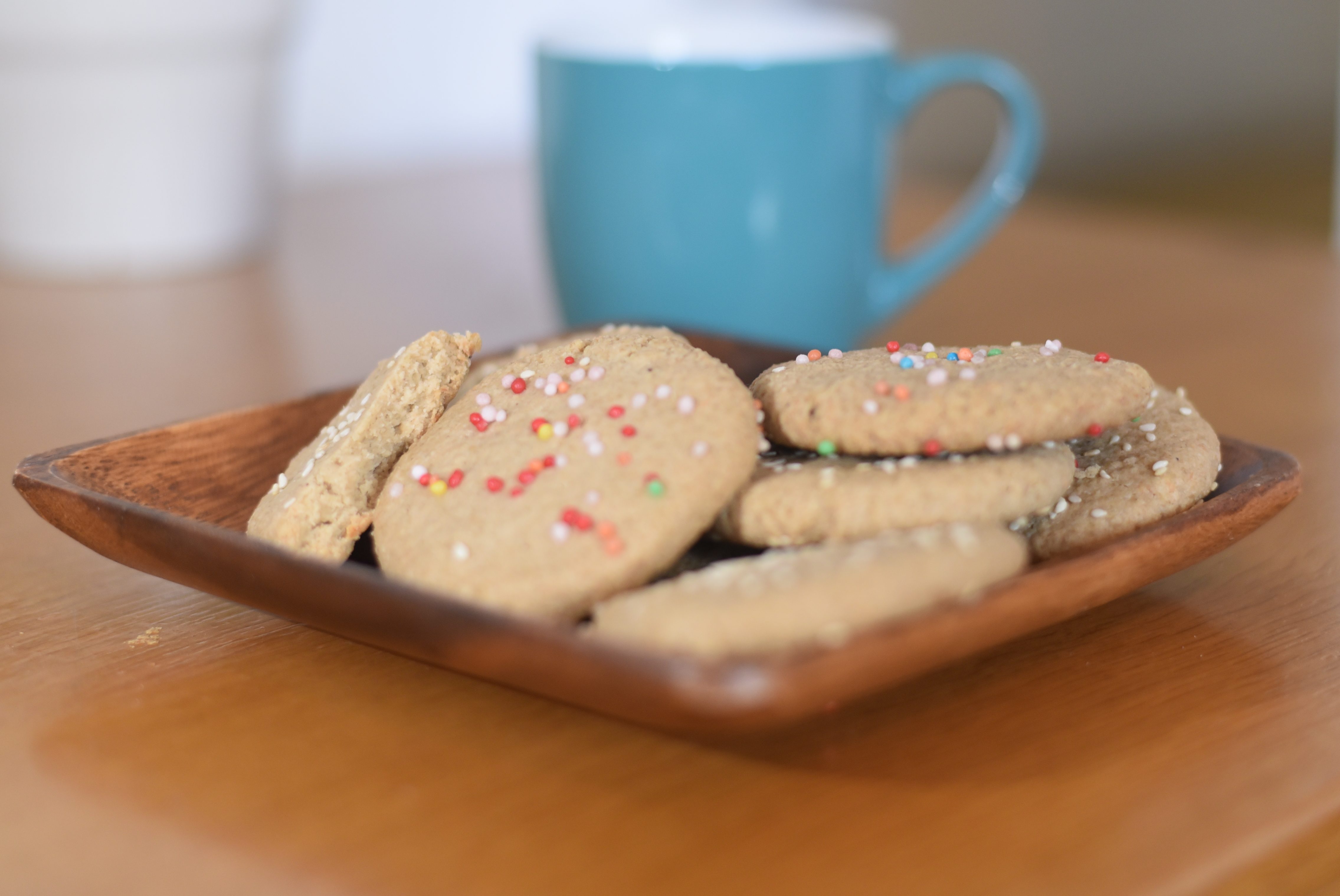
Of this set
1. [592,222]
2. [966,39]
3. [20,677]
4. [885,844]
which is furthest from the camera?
[966,39]

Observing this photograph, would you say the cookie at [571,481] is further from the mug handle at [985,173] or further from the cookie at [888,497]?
the mug handle at [985,173]

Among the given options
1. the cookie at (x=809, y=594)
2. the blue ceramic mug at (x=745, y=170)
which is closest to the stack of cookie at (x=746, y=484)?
the cookie at (x=809, y=594)

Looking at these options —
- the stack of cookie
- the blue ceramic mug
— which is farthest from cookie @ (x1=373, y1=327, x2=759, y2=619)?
the blue ceramic mug

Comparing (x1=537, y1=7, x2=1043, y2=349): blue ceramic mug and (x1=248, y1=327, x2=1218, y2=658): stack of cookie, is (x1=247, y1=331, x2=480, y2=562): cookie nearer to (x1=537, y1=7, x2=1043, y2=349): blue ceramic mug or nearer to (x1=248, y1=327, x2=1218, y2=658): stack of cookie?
(x1=248, y1=327, x2=1218, y2=658): stack of cookie

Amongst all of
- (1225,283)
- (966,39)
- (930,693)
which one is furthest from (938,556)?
(966,39)

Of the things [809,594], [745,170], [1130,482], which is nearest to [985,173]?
[745,170]

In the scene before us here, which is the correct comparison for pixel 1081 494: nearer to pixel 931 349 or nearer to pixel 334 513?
pixel 931 349
